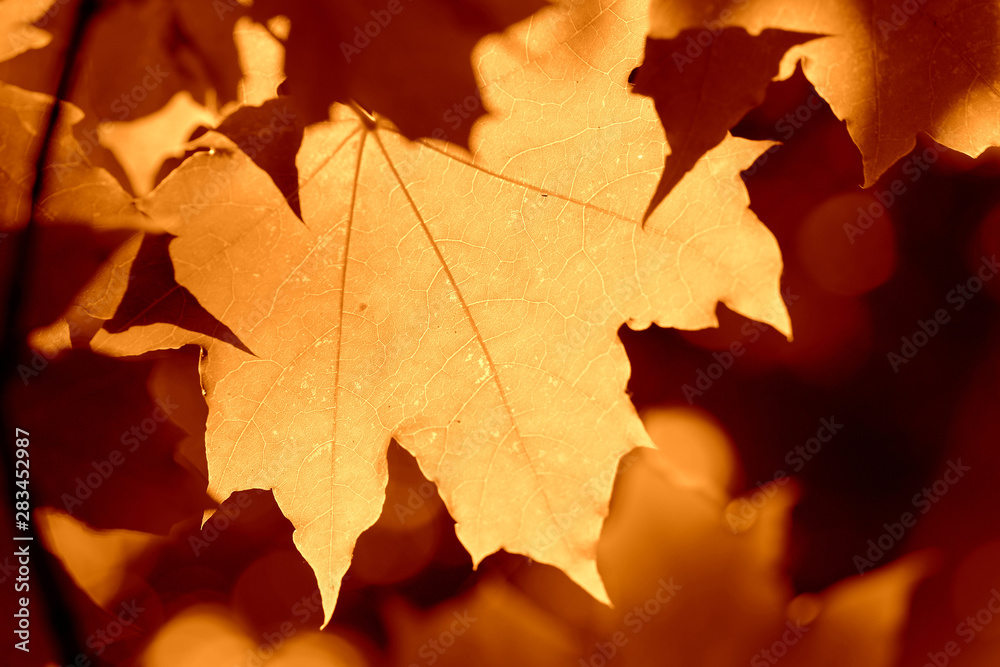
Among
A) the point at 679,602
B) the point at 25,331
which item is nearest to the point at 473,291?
the point at 25,331

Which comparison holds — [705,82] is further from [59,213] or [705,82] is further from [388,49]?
[59,213]

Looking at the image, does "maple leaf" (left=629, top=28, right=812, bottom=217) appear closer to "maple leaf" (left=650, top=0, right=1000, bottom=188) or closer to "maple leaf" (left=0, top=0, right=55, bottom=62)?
"maple leaf" (left=650, top=0, right=1000, bottom=188)

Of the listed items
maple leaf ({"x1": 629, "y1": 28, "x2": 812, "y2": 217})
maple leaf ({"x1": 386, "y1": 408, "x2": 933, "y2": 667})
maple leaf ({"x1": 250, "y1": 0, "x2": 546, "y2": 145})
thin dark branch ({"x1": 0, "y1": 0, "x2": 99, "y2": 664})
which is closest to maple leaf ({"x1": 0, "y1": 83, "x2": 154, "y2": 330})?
thin dark branch ({"x1": 0, "y1": 0, "x2": 99, "y2": 664})

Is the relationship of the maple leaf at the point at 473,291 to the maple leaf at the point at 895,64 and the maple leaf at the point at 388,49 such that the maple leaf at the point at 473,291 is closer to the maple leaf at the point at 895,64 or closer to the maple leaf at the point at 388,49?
the maple leaf at the point at 388,49

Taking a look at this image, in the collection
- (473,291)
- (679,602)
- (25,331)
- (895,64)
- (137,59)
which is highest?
(895,64)

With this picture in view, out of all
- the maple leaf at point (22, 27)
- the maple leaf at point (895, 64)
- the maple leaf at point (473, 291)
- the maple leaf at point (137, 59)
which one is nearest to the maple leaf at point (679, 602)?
the maple leaf at point (473, 291)
